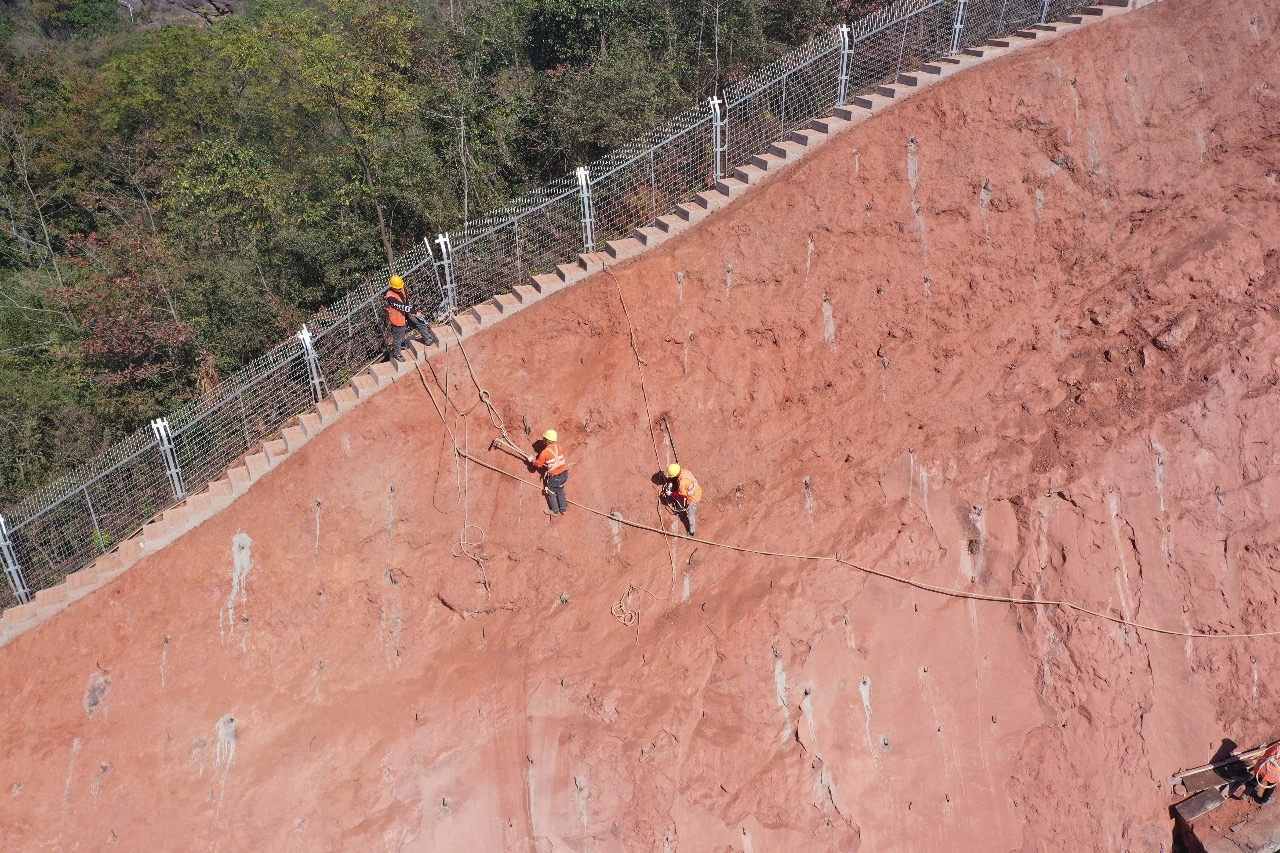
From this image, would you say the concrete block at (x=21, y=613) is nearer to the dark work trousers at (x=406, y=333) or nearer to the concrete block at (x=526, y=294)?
the dark work trousers at (x=406, y=333)

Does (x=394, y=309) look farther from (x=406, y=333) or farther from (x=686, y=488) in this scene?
(x=686, y=488)

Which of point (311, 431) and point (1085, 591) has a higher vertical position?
point (311, 431)

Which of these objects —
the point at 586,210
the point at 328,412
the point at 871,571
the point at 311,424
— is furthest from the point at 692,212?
the point at 311,424

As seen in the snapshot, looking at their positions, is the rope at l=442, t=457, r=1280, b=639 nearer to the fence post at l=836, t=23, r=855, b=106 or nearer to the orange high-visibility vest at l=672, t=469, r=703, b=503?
the orange high-visibility vest at l=672, t=469, r=703, b=503

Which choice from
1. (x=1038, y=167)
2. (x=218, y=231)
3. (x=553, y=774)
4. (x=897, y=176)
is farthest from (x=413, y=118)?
(x=553, y=774)

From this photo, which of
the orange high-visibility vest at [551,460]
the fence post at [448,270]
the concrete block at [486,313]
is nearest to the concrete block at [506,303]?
the concrete block at [486,313]

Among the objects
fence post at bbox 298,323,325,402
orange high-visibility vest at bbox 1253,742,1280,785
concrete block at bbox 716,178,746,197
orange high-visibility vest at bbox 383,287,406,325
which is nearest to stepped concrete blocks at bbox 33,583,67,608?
fence post at bbox 298,323,325,402

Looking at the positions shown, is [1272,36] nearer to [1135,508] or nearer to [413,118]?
[1135,508]
